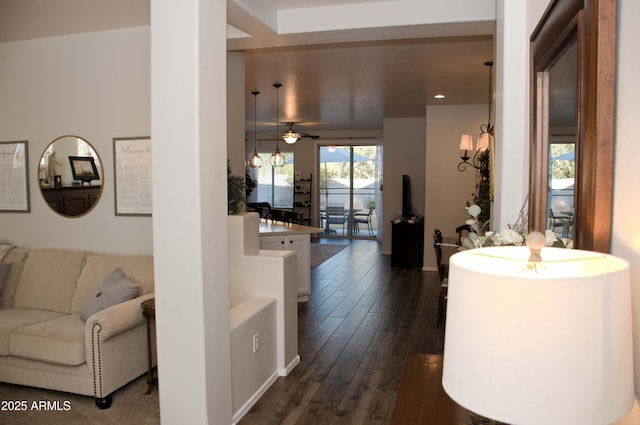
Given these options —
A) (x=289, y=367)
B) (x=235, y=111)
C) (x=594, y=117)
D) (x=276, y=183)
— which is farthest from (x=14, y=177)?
(x=276, y=183)

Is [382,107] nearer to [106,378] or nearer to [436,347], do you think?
[436,347]

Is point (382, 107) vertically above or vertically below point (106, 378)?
above

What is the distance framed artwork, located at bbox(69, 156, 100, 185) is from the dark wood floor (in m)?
2.38

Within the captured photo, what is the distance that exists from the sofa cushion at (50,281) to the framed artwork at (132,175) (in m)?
0.61

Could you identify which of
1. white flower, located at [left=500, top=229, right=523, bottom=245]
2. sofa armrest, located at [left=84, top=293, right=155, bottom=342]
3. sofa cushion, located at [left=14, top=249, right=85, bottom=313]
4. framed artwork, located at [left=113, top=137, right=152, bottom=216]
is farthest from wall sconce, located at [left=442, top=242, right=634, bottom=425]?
sofa cushion, located at [left=14, top=249, right=85, bottom=313]

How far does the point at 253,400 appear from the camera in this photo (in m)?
3.27

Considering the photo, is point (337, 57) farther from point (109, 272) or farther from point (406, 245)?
point (406, 245)

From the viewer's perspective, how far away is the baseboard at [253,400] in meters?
3.05

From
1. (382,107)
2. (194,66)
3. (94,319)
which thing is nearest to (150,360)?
(94,319)

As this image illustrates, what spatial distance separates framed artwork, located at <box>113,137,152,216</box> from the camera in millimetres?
4035

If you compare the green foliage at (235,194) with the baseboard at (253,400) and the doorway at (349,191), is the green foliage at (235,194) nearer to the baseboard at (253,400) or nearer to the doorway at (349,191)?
the baseboard at (253,400)

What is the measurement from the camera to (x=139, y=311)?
135 inches

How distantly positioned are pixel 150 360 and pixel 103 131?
2.00 meters

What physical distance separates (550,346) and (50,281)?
425 cm
